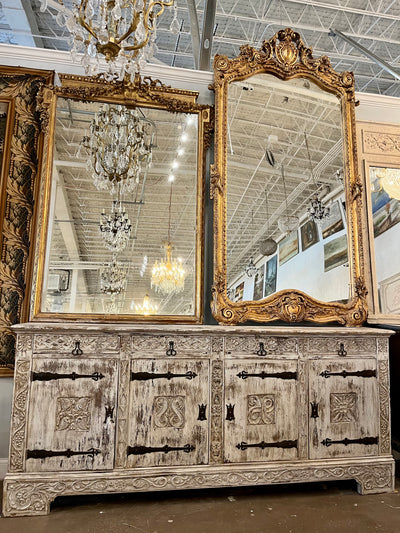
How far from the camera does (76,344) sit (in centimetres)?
238

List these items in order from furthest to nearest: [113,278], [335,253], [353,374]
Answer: [335,253]
[113,278]
[353,374]

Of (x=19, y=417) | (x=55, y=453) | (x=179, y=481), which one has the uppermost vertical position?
(x=19, y=417)

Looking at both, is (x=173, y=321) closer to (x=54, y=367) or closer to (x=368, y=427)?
(x=54, y=367)

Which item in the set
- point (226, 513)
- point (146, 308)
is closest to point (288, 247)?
point (146, 308)

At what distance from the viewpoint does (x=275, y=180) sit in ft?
10.8

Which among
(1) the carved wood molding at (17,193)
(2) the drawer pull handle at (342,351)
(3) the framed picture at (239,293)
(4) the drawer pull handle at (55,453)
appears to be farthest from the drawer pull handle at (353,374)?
(1) the carved wood molding at (17,193)

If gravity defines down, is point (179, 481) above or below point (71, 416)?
below

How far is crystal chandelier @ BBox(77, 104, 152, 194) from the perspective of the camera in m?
3.14

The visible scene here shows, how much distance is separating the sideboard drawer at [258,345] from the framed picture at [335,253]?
0.96 m

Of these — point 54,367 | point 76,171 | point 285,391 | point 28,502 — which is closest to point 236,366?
point 285,391

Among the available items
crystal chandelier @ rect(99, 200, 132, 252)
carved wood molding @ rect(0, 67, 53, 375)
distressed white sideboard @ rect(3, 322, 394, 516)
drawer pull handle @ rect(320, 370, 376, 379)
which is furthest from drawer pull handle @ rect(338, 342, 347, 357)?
carved wood molding @ rect(0, 67, 53, 375)

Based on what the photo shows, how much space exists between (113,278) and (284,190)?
164 cm

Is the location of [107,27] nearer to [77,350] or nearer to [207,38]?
[77,350]

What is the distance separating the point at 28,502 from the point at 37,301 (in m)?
1.28
